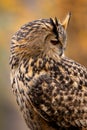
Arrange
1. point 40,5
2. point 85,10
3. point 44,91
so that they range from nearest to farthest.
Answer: point 44,91
point 85,10
point 40,5

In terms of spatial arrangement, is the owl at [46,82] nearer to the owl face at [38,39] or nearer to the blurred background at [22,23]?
the owl face at [38,39]

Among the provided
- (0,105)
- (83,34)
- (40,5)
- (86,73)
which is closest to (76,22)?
(83,34)

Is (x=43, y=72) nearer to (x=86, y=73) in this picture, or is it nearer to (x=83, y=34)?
(x=86, y=73)

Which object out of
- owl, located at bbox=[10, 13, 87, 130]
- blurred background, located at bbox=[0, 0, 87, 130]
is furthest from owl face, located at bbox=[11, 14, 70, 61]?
blurred background, located at bbox=[0, 0, 87, 130]

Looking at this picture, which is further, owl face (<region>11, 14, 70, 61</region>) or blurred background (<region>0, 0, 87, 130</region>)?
blurred background (<region>0, 0, 87, 130</region>)

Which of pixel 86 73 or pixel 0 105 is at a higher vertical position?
pixel 86 73

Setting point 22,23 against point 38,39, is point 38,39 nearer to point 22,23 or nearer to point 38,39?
point 38,39

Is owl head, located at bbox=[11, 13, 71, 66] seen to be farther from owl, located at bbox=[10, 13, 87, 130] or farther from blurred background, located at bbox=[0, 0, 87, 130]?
blurred background, located at bbox=[0, 0, 87, 130]

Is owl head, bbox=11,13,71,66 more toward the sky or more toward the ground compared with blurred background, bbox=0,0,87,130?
more toward the sky
